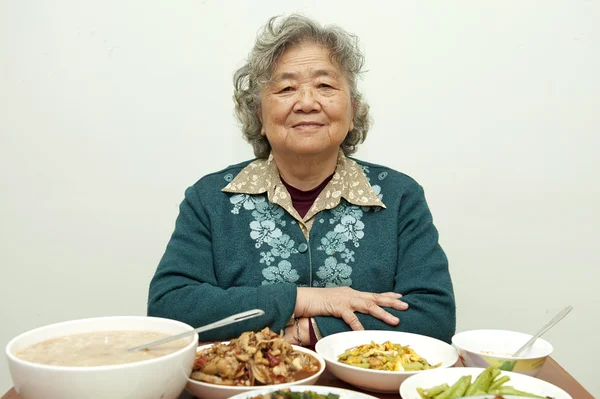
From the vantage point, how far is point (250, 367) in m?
1.10

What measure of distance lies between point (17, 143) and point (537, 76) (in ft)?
8.14

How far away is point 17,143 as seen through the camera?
2.75m

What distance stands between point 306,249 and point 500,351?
0.72 metres

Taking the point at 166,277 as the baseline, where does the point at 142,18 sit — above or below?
above

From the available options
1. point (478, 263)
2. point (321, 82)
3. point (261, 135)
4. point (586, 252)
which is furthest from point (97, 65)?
point (586, 252)

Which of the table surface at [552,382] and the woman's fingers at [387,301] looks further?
the woman's fingers at [387,301]

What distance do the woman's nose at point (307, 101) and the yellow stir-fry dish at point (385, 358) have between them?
871mm

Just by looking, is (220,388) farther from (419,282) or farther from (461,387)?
(419,282)

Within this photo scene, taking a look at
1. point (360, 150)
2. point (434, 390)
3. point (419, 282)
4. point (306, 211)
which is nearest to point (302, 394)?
point (434, 390)

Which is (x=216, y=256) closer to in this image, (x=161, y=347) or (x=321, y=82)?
(x=321, y=82)

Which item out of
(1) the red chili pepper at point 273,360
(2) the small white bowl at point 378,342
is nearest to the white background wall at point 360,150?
(2) the small white bowl at point 378,342

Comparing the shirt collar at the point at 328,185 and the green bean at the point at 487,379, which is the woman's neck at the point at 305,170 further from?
the green bean at the point at 487,379

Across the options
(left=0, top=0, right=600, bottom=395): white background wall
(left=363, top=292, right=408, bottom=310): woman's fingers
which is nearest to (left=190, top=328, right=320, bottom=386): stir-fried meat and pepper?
(left=363, top=292, right=408, bottom=310): woman's fingers

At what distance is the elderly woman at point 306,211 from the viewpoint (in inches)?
73.2
